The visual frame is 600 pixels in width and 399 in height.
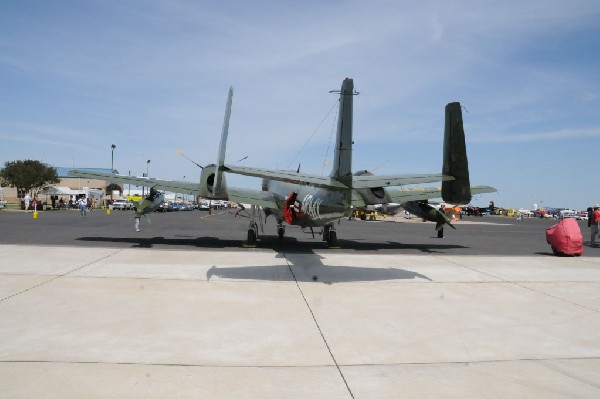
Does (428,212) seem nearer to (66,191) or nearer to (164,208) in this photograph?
Result: (164,208)

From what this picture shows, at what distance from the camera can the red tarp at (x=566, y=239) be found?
1948 cm

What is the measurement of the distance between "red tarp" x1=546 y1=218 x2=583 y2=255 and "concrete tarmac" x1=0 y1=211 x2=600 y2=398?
5.04 meters

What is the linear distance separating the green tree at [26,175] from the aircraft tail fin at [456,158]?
314 ft

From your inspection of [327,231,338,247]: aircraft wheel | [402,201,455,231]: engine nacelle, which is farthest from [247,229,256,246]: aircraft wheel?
[402,201,455,231]: engine nacelle

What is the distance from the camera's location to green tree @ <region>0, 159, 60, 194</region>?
87312mm

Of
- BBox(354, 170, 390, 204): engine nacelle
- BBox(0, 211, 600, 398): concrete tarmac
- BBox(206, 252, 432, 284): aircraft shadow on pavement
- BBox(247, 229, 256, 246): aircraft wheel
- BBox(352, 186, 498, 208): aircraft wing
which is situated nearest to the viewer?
BBox(0, 211, 600, 398): concrete tarmac

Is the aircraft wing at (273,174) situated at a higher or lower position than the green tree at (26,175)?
lower

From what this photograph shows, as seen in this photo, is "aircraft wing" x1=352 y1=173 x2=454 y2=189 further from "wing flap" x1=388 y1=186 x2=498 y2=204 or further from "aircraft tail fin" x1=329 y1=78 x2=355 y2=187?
"wing flap" x1=388 y1=186 x2=498 y2=204

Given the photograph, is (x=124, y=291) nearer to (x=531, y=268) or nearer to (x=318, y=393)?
(x=318, y=393)

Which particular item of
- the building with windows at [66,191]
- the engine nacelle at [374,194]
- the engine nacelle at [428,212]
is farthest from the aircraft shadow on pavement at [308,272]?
the building with windows at [66,191]

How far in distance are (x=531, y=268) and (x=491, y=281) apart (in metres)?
3.76

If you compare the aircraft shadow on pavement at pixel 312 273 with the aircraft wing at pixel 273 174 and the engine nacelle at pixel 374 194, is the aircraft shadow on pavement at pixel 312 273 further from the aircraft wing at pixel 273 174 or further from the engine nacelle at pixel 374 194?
the engine nacelle at pixel 374 194

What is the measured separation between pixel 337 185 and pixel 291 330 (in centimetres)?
526

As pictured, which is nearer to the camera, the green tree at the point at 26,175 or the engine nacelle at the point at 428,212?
the engine nacelle at the point at 428,212
